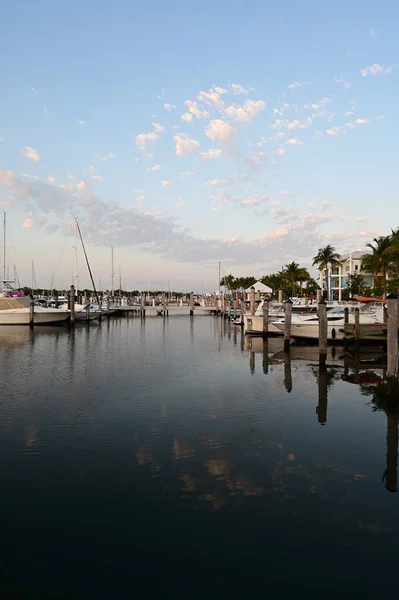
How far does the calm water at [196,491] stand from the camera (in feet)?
19.5

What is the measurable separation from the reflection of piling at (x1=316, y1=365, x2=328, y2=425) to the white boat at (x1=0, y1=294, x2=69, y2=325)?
1762 inches

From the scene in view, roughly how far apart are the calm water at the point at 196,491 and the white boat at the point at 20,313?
41.2m

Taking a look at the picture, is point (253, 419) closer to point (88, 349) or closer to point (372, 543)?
point (372, 543)

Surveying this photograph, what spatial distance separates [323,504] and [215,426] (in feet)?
17.4

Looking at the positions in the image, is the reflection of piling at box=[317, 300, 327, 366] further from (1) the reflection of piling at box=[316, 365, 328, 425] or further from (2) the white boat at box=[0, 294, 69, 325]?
(2) the white boat at box=[0, 294, 69, 325]

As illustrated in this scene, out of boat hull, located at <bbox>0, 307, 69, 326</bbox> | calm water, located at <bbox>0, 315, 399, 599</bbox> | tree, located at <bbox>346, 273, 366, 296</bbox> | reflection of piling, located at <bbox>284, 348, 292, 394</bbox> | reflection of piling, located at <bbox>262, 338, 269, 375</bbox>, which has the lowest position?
reflection of piling, located at <bbox>262, 338, 269, 375</bbox>

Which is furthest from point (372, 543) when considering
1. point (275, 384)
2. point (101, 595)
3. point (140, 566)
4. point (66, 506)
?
point (275, 384)

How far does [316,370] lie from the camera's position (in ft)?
76.0

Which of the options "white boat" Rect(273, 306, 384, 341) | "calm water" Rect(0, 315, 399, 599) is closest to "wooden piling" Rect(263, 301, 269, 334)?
"white boat" Rect(273, 306, 384, 341)

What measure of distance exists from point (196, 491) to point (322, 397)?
10.0 metres

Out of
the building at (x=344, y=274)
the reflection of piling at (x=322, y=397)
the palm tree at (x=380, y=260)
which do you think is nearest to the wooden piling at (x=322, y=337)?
the reflection of piling at (x=322, y=397)

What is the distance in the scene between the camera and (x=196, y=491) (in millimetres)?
8414

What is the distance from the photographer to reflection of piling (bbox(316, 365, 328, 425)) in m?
14.1

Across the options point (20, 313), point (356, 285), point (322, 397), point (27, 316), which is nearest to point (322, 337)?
point (322, 397)
